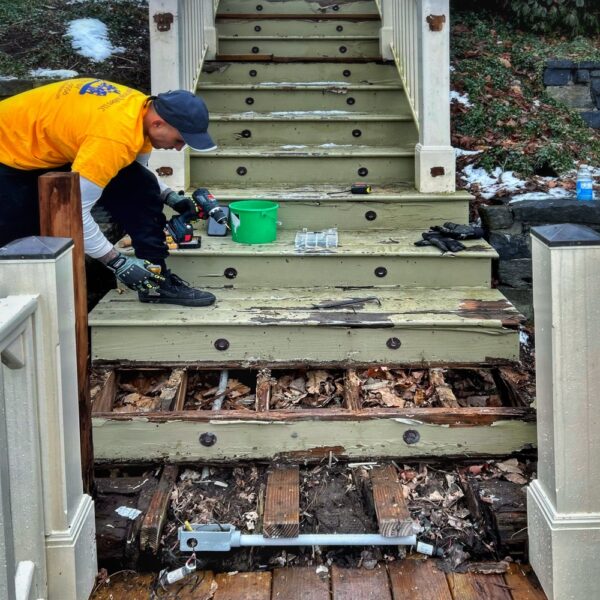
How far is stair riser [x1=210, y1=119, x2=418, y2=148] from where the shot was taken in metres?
4.82

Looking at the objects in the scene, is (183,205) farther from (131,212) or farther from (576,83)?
(576,83)

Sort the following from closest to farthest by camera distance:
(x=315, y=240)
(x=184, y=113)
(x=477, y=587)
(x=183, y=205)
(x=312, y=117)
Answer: (x=477, y=587) < (x=184, y=113) < (x=183, y=205) < (x=315, y=240) < (x=312, y=117)

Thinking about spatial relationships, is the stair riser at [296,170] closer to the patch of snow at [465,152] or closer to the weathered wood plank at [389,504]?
the patch of snow at [465,152]

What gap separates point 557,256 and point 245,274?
6.35 feet

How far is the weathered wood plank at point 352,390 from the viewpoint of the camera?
2816 mm

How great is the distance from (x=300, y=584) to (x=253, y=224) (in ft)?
6.64

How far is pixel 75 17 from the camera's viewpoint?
20.7 feet

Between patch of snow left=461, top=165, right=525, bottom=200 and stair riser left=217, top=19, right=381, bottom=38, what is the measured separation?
168 cm

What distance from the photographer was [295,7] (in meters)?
6.06

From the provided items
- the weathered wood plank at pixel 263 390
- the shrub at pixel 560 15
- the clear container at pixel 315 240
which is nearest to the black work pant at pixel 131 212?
the clear container at pixel 315 240

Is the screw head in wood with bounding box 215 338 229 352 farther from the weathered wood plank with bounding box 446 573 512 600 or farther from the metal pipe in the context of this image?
the weathered wood plank with bounding box 446 573 512 600

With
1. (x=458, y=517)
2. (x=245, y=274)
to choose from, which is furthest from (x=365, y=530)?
(x=245, y=274)

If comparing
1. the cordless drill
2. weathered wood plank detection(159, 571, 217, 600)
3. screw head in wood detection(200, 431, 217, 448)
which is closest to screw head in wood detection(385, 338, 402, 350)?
screw head in wood detection(200, 431, 217, 448)

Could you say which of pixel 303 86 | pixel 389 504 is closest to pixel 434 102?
pixel 303 86
